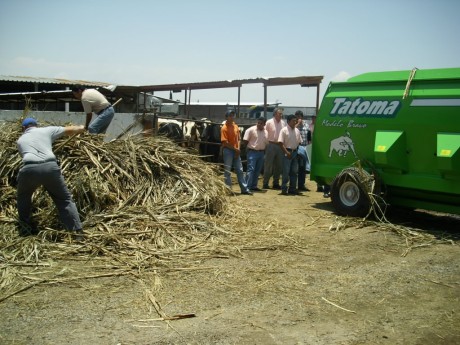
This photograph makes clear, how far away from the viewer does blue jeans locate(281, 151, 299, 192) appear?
1012 centimetres

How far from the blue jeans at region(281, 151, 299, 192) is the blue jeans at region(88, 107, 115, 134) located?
421 cm

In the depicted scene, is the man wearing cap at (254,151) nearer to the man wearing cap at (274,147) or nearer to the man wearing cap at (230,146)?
the man wearing cap at (274,147)

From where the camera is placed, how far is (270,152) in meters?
10.6

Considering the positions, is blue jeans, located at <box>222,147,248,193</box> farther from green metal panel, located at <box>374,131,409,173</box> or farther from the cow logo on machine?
green metal panel, located at <box>374,131,409,173</box>

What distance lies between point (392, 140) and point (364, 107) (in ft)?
3.05

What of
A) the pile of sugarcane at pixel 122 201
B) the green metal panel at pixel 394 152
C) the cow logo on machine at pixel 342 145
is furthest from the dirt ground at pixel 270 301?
the cow logo on machine at pixel 342 145

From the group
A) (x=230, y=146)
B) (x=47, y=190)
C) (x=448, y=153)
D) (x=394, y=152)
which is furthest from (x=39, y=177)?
(x=448, y=153)

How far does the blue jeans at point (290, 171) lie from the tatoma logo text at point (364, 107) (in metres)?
2.18

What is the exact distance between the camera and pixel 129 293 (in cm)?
418

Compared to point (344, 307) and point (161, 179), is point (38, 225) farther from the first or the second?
point (344, 307)

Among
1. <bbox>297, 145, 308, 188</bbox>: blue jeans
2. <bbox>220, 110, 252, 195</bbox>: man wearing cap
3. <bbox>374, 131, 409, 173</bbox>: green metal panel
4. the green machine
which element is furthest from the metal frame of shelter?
<bbox>374, 131, 409, 173</bbox>: green metal panel

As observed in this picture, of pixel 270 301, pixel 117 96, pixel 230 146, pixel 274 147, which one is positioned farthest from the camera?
pixel 117 96

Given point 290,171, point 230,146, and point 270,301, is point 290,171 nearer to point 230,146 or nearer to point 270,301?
point 230,146

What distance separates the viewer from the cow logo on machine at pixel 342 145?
7910 mm
